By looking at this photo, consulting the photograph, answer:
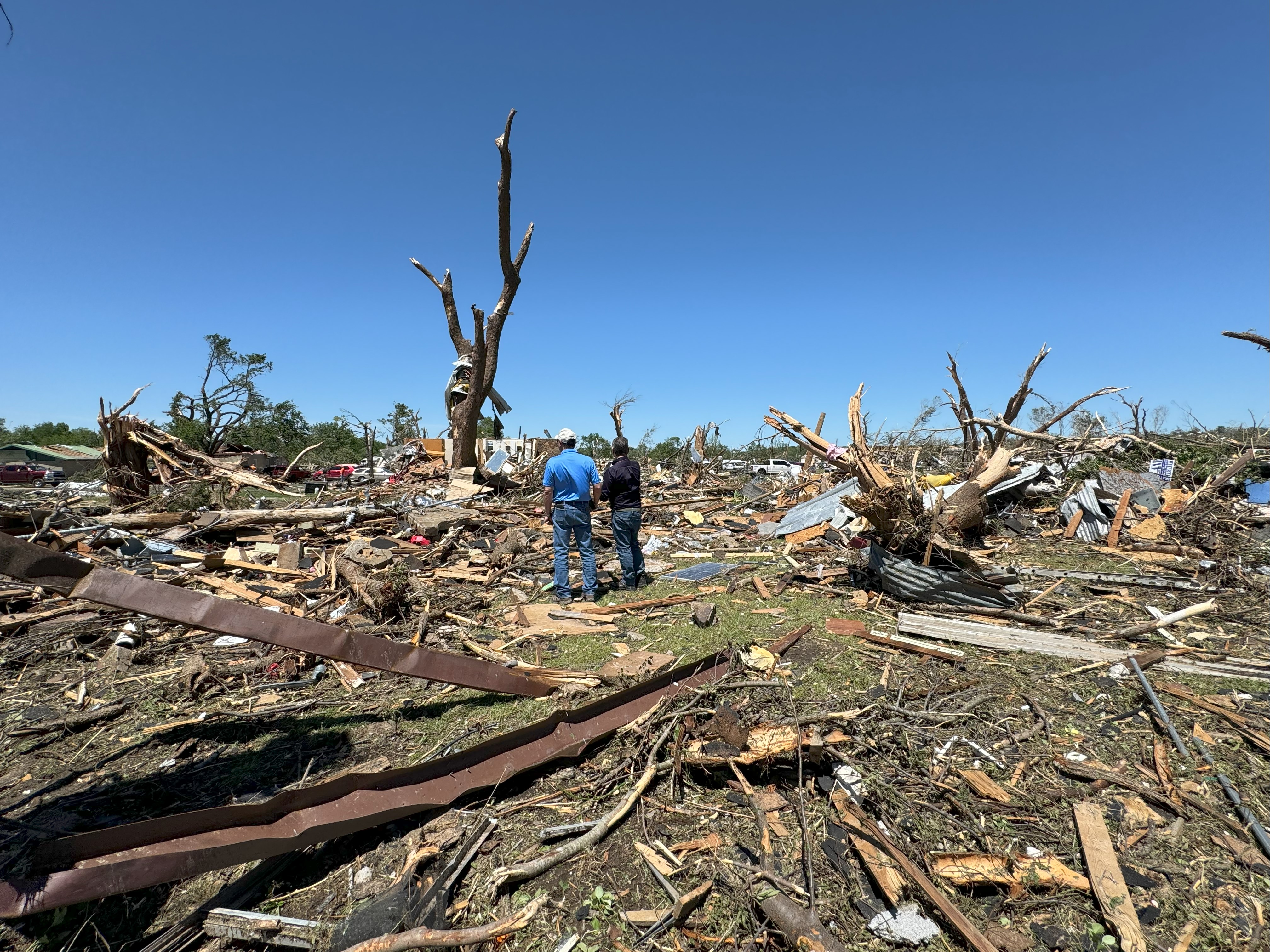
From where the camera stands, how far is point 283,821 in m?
2.47

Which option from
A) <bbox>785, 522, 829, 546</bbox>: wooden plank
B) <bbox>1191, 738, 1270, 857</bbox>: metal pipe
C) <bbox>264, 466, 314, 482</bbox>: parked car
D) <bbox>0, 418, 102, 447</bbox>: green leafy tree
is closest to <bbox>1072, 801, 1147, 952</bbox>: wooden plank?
<bbox>1191, 738, 1270, 857</bbox>: metal pipe

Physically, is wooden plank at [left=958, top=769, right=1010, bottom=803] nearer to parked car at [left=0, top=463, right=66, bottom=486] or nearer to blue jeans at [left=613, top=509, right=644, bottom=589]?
blue jeans at [left=613, top=509, right=644, bottom=589]

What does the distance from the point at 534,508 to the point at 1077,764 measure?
31.4 feet

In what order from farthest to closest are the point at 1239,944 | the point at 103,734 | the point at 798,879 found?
1. the point at 103,734
2. the point at 798,879
3. the point at 1239,944

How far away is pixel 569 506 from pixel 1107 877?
17.0ft

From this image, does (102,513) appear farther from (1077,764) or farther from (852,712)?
(1077,764)

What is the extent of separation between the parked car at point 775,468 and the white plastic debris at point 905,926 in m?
15.6

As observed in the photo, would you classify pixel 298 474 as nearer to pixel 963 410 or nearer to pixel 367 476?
pixel 367 476

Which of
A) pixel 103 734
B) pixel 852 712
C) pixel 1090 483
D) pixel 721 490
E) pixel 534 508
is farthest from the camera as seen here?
pixel 721 490

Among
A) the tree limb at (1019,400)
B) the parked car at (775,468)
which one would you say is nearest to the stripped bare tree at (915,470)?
the tree limb at (1019,400)

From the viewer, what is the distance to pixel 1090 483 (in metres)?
10.5

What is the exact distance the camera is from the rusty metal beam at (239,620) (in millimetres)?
2066

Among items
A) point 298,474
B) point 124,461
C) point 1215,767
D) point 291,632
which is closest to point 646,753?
point 291,632

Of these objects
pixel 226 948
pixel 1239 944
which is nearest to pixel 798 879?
pixel 1239 944
